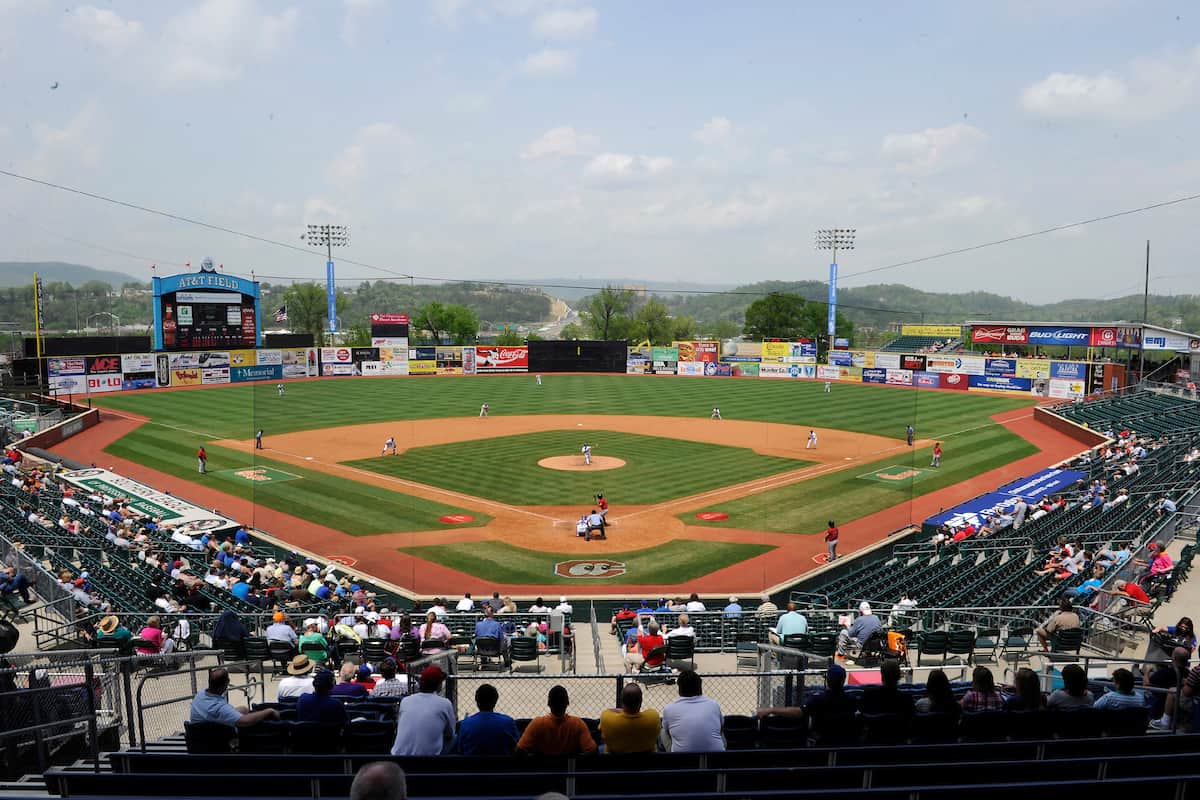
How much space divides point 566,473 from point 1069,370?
160 ft

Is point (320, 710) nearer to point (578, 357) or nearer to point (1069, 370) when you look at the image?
point (1069, 370)

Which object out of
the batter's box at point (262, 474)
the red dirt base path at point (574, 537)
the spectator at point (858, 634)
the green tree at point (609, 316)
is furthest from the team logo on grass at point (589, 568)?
the green tree at point (609, 316)

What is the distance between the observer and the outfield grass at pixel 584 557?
70.6 ft

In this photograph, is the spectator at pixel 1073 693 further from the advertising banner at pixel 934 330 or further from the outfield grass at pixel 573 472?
the advertising banner at pixel 934 330

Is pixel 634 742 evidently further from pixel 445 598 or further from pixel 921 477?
pixel 921 477

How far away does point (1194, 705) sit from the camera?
700cm

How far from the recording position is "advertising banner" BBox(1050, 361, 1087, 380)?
205 feet

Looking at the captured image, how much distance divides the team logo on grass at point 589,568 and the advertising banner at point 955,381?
56.6 meters

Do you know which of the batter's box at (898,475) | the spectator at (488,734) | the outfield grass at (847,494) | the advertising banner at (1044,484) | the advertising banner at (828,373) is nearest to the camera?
the spectator at (488,734)

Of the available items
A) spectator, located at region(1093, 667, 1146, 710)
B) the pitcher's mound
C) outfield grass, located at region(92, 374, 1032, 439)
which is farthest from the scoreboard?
spectator, located at region(1093, 667, 1146, 710)

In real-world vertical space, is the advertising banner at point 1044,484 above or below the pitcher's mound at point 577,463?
above

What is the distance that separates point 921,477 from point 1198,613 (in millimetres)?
20402

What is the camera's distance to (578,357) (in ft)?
281

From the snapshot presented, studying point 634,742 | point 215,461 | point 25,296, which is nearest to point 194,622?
point 634,742
